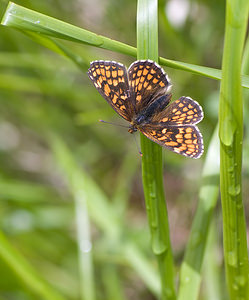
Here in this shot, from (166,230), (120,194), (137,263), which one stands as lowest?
(137,263)

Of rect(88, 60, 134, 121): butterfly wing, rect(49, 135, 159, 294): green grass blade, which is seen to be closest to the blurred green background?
rect(49, 135, 159, 294): green grass blade

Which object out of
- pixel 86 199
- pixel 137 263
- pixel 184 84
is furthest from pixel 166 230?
pixel 184 84

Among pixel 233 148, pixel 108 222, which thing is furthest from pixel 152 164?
pixel 108 222

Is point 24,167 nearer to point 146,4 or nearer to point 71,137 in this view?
point 71,137

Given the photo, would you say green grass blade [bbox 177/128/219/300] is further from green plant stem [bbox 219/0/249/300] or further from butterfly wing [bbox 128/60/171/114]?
butterfly wing [bbox 128/60/171/114]

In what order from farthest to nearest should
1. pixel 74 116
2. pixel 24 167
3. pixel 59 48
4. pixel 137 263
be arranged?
pixel 24 167, pixel 74 116, pixel 137 263, pixel 59 48

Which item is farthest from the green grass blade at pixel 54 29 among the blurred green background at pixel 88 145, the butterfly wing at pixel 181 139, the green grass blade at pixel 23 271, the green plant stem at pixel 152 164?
the blurred green background at pixel 88 145

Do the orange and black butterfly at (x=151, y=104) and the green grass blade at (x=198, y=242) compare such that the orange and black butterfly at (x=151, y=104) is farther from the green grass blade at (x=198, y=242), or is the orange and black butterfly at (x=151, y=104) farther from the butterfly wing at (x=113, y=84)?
the green grass blade at (x=198, y=242)
